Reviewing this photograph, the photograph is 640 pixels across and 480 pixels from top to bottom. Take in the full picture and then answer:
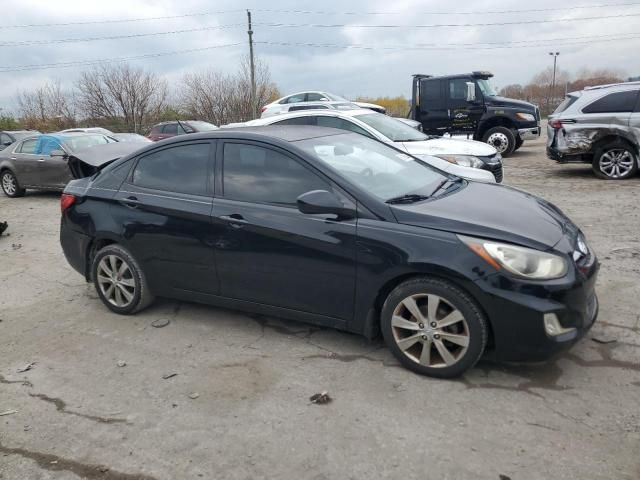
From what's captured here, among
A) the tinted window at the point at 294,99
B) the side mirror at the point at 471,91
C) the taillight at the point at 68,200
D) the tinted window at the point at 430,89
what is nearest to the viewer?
the taillight at the point at 68,200

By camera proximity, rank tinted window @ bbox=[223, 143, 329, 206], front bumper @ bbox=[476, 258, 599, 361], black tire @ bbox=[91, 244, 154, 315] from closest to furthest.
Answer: front bumper @ bbox=[476, 258, 599, 361], tinted window @ bbox=[223, 143, 329, 206], black tire @ bbox=[91, 244, 154, 315]

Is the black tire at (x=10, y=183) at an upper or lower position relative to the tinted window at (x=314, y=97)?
lower

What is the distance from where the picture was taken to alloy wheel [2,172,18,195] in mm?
12461

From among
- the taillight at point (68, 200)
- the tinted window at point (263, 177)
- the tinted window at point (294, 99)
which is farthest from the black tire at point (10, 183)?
the tinted window at point (263, 177)

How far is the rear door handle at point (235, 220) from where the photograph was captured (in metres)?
3.95

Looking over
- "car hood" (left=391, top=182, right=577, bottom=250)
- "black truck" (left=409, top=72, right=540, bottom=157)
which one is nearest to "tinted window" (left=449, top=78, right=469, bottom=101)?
"black truck" (left=409, top=72, right=540, bottom=157)

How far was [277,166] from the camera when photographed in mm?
3932

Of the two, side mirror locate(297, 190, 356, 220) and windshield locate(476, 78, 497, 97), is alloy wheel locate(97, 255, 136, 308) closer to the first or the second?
side mirror locate(297, 190, 356, 220)

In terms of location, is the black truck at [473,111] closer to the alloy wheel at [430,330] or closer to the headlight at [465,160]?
the headlight at [465,160]

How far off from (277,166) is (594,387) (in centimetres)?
253

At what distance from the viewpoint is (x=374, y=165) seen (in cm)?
422

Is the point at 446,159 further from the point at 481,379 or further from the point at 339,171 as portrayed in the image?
the point at 481,379

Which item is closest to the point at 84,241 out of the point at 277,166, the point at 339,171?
the point at 277,166

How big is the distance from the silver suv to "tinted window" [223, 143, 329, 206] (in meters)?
8.43
